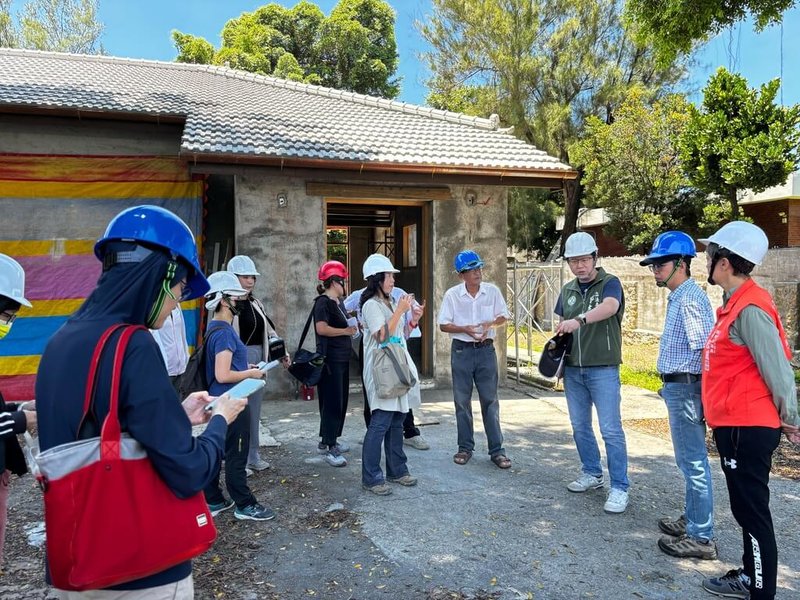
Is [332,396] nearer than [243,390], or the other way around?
[243,390]

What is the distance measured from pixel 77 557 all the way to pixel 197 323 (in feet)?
22.8

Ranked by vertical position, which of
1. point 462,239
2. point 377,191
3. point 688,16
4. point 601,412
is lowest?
point 601,412

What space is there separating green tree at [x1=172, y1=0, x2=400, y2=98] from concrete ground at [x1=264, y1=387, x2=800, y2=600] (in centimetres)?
2224

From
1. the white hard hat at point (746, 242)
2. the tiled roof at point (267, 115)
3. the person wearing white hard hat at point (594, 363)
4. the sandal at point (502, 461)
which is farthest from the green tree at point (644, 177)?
the white hard hat at point (746, 242)

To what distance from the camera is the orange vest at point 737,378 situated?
2963mm

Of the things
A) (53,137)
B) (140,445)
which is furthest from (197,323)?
(140,445)

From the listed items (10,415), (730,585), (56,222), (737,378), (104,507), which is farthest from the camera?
(56,222)

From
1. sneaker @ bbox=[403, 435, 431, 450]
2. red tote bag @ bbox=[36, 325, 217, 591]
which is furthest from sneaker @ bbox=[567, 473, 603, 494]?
red tote bag @ bbox=[36, 325, 217, 591]

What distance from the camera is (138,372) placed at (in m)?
1.52

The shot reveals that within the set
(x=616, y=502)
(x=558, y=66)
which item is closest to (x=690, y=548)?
(x=616, y=502)

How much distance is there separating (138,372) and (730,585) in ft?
10.5

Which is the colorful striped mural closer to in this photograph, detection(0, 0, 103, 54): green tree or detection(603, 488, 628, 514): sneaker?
detection(603, 488, 628, 514): sneaker

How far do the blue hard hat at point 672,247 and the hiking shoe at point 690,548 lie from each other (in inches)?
67.5

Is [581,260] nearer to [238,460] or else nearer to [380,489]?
[380,489]
